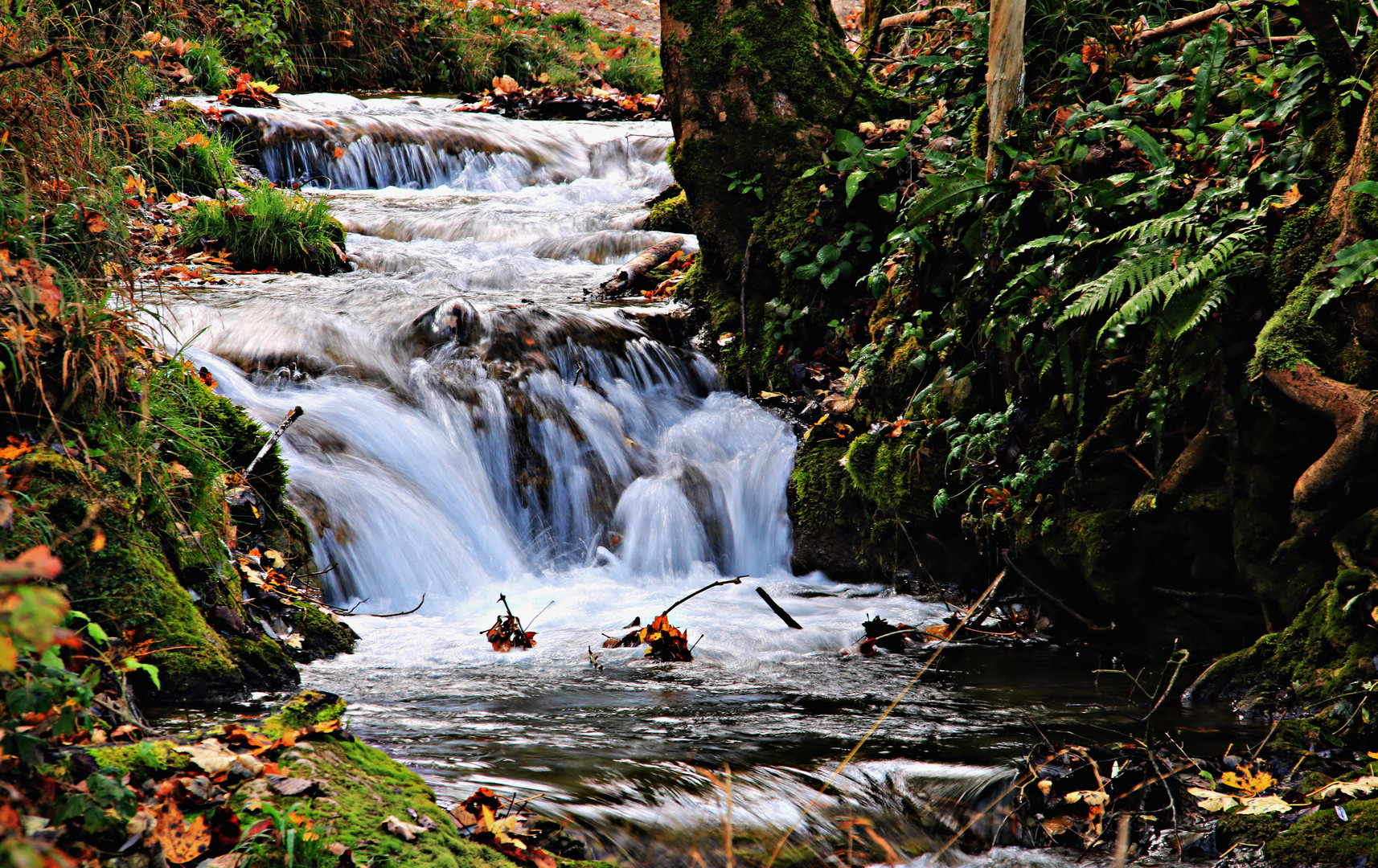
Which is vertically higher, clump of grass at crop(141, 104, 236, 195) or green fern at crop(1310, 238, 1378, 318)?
clump of grass at crop(141, 104, 236, 195)

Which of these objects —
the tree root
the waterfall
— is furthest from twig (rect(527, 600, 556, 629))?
the tree root

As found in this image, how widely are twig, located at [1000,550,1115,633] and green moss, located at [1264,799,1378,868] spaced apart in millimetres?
1921

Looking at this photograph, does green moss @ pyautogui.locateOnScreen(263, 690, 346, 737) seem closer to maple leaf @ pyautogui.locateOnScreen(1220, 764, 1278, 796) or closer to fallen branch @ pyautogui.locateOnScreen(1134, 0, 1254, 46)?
maple leaf @ pyautogui.locateOnScreen(1220, 764, 1278, 796)

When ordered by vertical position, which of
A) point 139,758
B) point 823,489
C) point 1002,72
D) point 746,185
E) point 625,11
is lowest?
point 823,489

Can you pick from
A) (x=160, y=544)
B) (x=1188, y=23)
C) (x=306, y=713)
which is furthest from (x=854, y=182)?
(x=306, y=713)

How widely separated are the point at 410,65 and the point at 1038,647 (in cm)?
1428

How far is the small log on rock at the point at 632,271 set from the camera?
8.65 metres

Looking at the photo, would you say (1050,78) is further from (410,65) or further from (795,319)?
(410,65)

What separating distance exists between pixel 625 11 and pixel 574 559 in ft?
64.4

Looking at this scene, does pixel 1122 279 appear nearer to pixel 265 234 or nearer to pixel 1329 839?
pixel 1329 839

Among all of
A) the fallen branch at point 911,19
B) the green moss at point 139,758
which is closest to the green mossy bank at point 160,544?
the green moss at point 139,758

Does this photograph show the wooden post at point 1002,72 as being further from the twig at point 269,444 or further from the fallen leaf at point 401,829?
the fallen leaf at point 401,829

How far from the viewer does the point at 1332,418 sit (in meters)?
3.46

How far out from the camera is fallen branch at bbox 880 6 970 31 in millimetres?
7125
